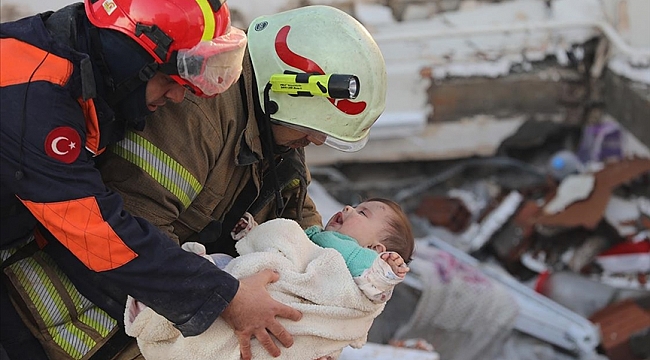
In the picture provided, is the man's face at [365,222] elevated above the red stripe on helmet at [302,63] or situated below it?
below

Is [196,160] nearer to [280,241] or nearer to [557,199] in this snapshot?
[280,241]

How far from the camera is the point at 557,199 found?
19.5 feet

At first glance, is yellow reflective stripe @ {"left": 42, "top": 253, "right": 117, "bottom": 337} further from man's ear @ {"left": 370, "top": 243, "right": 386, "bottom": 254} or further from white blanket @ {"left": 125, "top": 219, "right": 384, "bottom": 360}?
man's ear @ {"left": 370, "top": 243, "right": 386, "bottom": 254}

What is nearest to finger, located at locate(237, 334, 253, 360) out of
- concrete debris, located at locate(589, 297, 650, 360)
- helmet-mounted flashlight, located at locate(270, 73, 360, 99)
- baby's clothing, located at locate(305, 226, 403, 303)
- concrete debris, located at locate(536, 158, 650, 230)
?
baby's clothing, located at locate(305, 226, 403, 303)

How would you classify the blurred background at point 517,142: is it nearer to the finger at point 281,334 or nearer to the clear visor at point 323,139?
the clear visor at point 323,139

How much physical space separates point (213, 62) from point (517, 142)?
4387 millimetres

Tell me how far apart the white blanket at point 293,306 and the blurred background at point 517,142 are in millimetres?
2765

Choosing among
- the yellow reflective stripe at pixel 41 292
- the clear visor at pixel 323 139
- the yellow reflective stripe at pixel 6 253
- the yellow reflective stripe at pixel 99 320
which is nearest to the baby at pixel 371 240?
the clear visor at pixel 323 139

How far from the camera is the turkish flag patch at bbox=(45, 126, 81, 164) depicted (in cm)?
205

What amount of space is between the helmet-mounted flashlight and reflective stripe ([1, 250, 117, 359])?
834mm

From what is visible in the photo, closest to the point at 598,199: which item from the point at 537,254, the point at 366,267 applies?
the point at 537,254

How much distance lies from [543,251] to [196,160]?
3.83 metres

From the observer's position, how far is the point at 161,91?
90.9 inches

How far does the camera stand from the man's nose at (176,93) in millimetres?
2322
